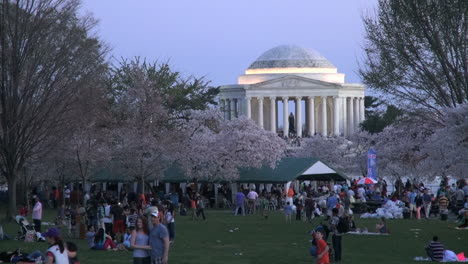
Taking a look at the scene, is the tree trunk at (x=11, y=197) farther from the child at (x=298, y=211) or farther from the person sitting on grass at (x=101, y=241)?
the person sitting on grass at (x=101, y=241)

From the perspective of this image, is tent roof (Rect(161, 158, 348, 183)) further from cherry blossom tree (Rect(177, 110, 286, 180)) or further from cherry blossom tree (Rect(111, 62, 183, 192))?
cherry blossom tree (Rect(111, 62, 183, 192))

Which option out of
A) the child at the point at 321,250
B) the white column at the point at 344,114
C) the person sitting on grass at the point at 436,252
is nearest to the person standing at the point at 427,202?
the person sitting on grass at the point at 436,252

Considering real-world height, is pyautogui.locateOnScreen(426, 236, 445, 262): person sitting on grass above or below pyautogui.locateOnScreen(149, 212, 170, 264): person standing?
below

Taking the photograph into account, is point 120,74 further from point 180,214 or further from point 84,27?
point 84,27

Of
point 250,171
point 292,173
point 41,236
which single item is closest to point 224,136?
point 250,171

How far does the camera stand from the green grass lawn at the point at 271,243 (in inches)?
1150

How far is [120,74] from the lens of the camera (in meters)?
87.6

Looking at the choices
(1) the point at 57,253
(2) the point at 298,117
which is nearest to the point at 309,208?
(1) the point at 57,253

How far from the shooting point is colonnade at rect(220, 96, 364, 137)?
13800 cm

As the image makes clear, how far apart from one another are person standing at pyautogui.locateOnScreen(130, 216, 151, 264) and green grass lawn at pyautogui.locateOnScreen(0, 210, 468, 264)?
9392mm

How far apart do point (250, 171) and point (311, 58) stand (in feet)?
273

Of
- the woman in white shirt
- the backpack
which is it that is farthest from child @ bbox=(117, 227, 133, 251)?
the woman in white shirt

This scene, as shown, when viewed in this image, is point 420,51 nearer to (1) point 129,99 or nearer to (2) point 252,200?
(2) point 252,200

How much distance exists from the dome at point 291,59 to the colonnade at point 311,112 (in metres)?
7.73
